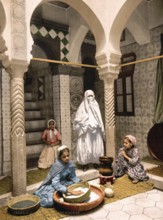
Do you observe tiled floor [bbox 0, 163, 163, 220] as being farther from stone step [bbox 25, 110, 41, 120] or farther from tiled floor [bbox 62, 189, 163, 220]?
stone step [bbox 25, 110, 41, 120]

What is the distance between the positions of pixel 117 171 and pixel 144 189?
2.49ft

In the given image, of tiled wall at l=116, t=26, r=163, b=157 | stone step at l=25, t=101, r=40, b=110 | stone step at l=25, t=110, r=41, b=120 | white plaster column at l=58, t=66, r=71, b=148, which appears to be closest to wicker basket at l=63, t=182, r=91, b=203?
white plaster column at l=58, t=66, r=71, b=148

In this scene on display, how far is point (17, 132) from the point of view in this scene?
13.1 feet

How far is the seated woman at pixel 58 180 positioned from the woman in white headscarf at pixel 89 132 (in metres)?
1.20

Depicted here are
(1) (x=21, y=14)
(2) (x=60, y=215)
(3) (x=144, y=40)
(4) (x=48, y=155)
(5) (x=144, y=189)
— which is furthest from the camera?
(3) (x=144, y=40)

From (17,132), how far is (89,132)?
1.78 m

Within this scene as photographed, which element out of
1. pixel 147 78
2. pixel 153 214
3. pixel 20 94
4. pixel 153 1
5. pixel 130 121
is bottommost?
pixel 153 214

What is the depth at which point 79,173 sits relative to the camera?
5.13 m

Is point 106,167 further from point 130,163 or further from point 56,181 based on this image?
point 56,181

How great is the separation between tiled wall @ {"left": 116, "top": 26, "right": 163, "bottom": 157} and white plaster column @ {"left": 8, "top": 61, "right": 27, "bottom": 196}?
369 centimetres

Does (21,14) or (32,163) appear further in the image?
(32,163)

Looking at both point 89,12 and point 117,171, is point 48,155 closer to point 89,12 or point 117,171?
point 117,171

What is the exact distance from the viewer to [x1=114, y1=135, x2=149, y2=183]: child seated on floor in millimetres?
4773

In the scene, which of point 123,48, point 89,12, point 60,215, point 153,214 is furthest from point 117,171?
point 123,48
